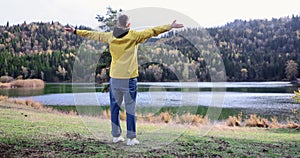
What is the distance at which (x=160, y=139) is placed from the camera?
585cm

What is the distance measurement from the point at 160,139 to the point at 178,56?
5938 millimetres

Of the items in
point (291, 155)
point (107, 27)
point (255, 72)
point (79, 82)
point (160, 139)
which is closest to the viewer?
point (291, 155)

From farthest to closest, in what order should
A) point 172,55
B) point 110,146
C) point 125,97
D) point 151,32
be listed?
1. point 172,55
2. point 110,146
3. point 125,97
4. point 151,32

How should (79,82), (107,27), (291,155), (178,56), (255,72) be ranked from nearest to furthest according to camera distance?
(291,155), (79,82), (178,56), (107,27), (255,72)

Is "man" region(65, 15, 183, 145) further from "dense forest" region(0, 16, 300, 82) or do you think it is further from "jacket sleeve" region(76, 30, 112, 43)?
"dense forest" region(0, 16, 300, 82)

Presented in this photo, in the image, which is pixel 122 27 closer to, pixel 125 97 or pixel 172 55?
pixel 125 97

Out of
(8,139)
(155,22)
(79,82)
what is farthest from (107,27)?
(8,139)

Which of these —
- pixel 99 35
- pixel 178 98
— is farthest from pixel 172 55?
pixel 178 98

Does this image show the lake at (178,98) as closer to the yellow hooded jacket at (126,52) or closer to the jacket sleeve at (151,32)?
the yellow hooded jacket at (126,52)

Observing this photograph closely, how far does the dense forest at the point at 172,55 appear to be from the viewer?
9453mm

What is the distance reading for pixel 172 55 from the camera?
1102cm

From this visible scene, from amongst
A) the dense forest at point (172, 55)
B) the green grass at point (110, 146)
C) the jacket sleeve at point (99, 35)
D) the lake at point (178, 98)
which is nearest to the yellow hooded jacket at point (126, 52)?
the jacket sleeve at point (99, 35)

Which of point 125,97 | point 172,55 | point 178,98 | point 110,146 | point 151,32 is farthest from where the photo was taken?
point 178,98

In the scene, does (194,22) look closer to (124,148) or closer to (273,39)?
(124,148)
